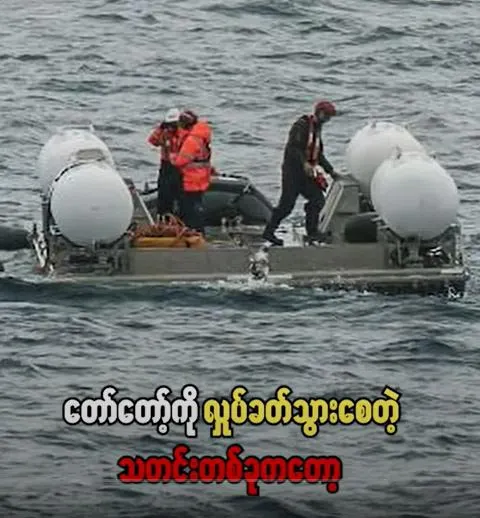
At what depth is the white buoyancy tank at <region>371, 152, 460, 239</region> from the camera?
976 inches

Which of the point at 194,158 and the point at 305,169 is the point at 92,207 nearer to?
the point at 194,158

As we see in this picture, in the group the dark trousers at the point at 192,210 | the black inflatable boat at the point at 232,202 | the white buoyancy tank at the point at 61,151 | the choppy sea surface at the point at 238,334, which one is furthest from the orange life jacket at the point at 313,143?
the white buoyancy tank at the point at 61,151

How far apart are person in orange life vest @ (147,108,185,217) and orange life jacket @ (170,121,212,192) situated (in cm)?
12

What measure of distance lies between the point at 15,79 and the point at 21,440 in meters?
21.8

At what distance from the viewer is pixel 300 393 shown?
21062mm

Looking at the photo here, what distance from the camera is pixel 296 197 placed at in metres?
26.1

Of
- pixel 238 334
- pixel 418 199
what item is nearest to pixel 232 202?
pixel 418 199

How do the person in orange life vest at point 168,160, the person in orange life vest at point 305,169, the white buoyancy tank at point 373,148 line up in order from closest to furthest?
the person in orange life vest at point 305,169
the person in orange life vest at point 168,160
the white buoyancy tank at point 373,148

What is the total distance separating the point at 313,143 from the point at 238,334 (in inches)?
133

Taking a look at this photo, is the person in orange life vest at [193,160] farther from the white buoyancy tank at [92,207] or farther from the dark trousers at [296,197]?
the white buoyancy tank at [92,207]

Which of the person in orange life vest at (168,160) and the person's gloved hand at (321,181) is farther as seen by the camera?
the person in orange life vest at (168,160)

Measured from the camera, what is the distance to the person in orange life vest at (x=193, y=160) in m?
26.2

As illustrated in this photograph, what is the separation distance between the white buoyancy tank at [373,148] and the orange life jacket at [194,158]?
1827 mm

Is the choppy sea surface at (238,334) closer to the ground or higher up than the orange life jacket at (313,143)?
closer to the ground
